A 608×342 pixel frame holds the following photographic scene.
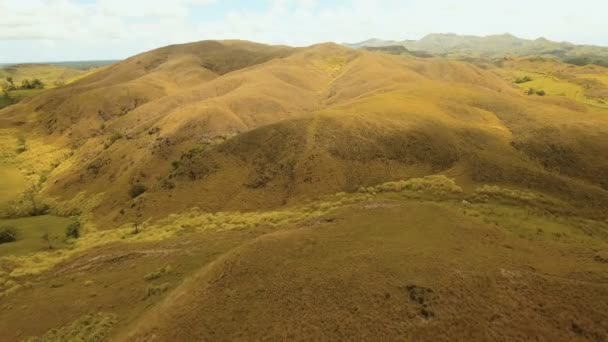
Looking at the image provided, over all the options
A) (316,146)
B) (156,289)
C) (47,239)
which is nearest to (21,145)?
(47,239)

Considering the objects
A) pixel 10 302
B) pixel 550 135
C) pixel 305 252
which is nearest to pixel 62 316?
pixel 10 302

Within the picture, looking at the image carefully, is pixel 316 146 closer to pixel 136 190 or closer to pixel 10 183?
pixel 136 190

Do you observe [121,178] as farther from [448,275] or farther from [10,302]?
[448,275]

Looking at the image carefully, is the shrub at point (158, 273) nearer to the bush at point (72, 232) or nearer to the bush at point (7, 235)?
the bush at point (72, 232)

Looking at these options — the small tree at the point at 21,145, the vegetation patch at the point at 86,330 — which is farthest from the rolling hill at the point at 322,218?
the small tree at the point at 21,145

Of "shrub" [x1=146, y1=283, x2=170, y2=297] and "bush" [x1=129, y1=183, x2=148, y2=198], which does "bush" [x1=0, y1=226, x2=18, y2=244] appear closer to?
"bush" [x1=129, y1=183, x2=148, y2=198]
